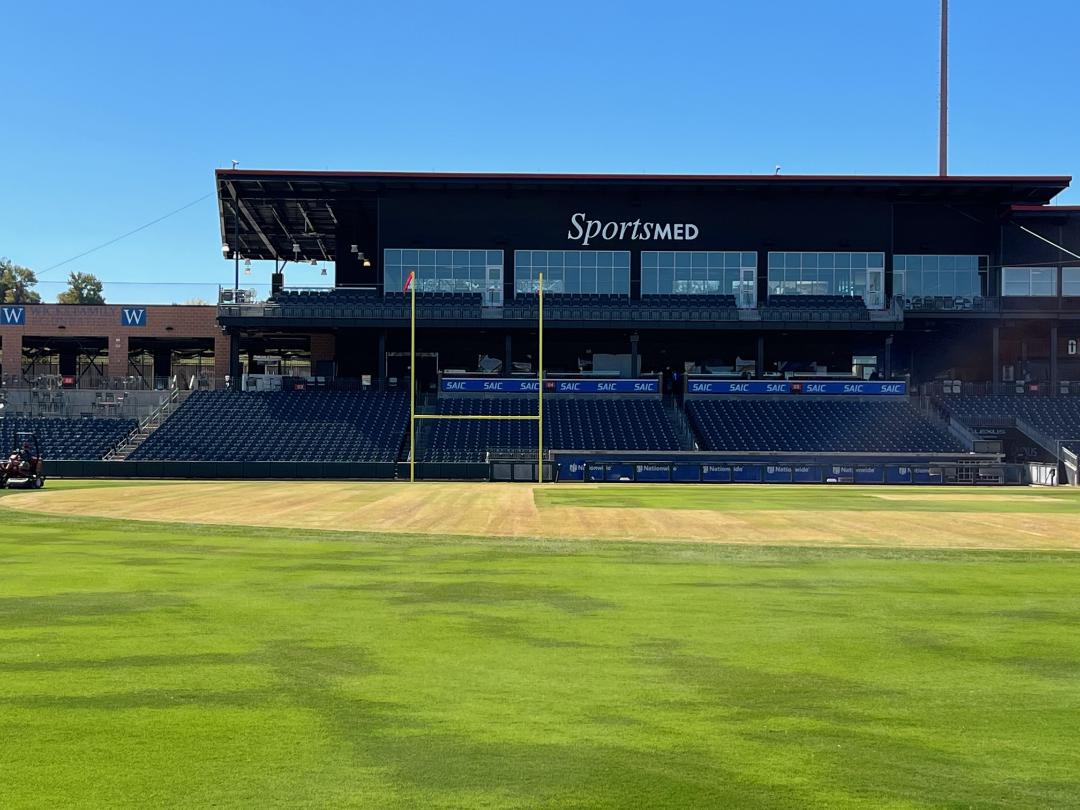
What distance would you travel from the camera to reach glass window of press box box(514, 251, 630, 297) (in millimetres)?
72312

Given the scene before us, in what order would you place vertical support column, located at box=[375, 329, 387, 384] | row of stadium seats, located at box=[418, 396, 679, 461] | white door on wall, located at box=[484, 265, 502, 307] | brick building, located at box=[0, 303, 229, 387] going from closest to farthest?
row of stadium seats, located at box=[418, 396, 679, 461] < vertical support column, located at box=[375, 329, 387, 384] < white door on wall, located at box=[484, 265, 502, 307] < brick building, located at box=[0, 303, 229, 387]

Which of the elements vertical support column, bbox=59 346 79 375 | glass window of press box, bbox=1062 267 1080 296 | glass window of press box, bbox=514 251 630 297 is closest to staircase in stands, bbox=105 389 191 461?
vertical support column, bbox=59 346 79 375

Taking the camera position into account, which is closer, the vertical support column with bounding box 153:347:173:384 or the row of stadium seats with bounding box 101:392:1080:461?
the row of stadium seats with bounding box 101:392:1080:461

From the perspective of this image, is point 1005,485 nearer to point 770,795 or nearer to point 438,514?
point 438,514

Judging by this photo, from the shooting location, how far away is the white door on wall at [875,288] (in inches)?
2840

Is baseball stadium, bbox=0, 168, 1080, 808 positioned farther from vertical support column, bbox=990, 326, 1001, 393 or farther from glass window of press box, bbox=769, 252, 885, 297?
vertical support column, bbox=990, 326, 1001, 393

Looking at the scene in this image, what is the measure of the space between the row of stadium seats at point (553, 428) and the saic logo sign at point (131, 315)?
2382cm

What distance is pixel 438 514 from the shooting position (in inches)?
1196

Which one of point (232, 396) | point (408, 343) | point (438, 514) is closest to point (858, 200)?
point (408, 343)

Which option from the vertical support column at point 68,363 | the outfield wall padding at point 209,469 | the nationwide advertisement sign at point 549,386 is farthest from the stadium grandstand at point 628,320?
the vertical support column at point 68,363

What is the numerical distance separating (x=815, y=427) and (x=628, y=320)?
13.7 m

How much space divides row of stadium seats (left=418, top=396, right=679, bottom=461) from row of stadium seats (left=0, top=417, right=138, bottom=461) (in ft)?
61.0

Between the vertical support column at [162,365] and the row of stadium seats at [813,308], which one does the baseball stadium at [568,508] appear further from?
the vertical support column at [162,365]

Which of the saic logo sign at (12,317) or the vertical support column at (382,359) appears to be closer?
the vertical support column at (382,359)
